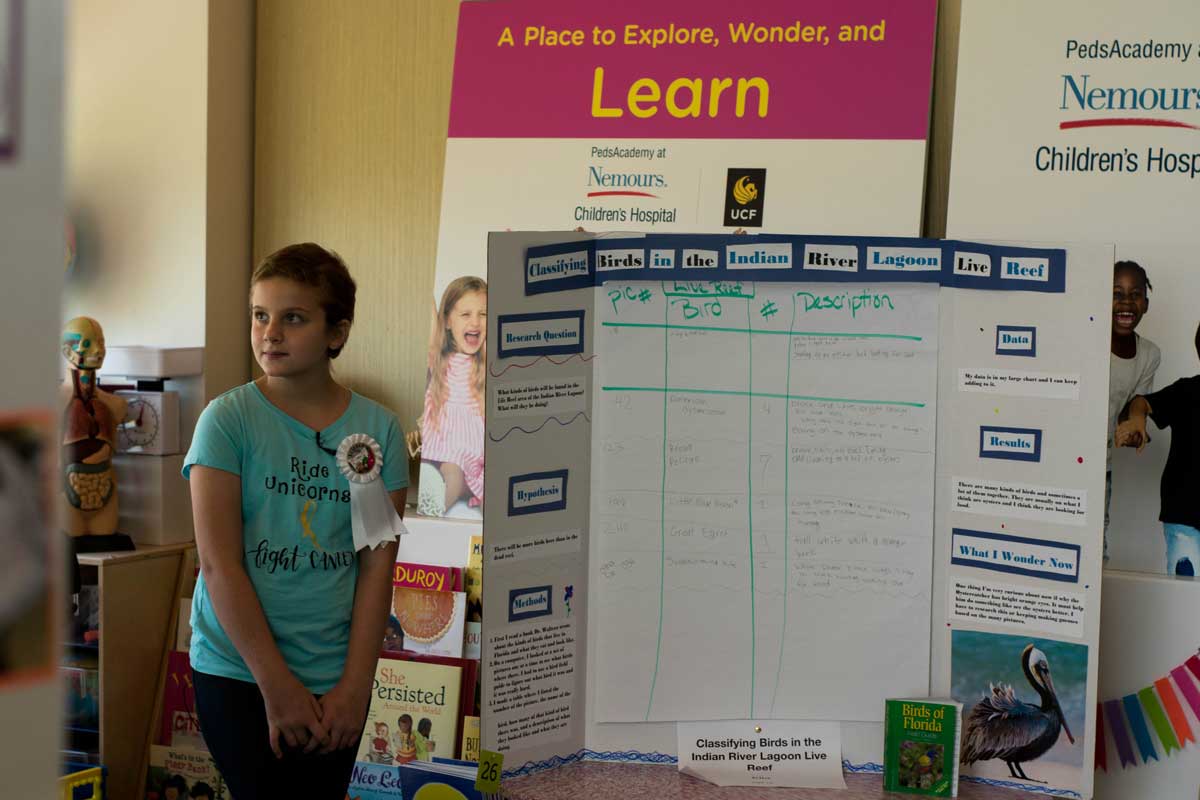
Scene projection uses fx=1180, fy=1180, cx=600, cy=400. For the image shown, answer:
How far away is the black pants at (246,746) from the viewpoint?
187cm

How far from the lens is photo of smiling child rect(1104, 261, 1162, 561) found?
2717 millimetres

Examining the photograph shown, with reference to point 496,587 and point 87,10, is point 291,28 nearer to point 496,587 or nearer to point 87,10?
point 87,10

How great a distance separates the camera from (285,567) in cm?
188

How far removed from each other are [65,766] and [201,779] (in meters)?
0.36

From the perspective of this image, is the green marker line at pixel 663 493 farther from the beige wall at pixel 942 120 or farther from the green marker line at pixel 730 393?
the beige wall at pixel 942 120

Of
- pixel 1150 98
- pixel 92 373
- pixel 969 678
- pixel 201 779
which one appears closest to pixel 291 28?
pixel 92 373

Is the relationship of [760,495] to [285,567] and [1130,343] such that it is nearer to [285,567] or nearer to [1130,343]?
[285,567]

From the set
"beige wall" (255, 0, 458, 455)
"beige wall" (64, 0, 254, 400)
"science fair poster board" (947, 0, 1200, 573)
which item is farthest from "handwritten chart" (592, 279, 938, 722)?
"beige wall" (64, 0, 254, 400)

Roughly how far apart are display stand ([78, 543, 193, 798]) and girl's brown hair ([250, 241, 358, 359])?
1.64 m

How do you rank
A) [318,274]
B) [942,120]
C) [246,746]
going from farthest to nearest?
1. [942,120]
2. [318,274]
3. [246,746]

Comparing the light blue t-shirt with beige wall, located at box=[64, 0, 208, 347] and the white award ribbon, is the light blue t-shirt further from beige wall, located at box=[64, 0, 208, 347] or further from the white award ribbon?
beige wall, located at box=[64, 0, 208, 347]

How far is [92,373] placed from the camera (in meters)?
3.29

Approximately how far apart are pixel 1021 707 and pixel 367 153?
8.65 ft

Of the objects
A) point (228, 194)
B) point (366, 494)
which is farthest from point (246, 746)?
point (228, 194)
